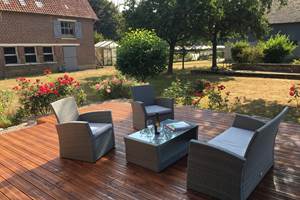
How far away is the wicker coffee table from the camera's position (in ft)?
10.9

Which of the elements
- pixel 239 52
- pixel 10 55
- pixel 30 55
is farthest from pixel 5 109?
pixel 239 52

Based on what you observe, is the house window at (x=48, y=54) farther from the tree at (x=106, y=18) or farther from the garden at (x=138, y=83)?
the tree at (x=106, y=18)

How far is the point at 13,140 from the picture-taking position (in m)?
4.55

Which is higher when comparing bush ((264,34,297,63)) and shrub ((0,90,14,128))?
bush ((264,34,297,63))

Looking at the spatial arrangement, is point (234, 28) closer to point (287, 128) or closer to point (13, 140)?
point (287, 128)

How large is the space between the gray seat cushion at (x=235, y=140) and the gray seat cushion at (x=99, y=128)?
1.60 metres

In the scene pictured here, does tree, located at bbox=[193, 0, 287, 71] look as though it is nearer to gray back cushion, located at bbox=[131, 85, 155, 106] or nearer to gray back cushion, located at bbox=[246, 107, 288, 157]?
gray back cushion, located at bbox=[131, 85, 155, 106]

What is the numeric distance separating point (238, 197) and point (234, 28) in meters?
14.3

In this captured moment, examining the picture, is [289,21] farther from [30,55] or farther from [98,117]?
[98,117]

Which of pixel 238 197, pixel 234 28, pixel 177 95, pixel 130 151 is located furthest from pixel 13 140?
pixel 234 28

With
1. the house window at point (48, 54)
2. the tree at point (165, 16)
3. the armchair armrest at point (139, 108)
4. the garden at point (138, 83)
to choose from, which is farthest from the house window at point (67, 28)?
the armchair armrest at point (139, 108)

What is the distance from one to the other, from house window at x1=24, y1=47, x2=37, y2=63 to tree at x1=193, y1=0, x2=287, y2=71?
11.9 metres

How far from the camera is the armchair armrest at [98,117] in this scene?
4.15m

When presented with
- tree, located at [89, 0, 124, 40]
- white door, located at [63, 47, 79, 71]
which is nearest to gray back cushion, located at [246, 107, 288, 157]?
white door, located at [63, 47, 79, 71]
